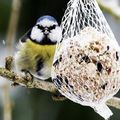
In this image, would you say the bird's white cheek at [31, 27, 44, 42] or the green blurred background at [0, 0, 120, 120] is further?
the green blurred background at [0, 0, 120, 120]

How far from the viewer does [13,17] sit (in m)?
2.28

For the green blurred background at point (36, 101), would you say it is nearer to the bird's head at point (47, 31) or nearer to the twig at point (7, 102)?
the bird's head at point (47, 31)

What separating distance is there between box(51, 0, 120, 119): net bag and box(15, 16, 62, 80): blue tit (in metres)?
0.20

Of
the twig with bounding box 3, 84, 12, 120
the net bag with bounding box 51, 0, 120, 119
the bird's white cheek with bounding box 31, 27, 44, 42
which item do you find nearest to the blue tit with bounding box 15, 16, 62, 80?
the bird's white cheek with bounding box 31, 27, 44, 42

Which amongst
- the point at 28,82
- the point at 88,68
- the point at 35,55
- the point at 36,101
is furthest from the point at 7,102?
the point at 36,101

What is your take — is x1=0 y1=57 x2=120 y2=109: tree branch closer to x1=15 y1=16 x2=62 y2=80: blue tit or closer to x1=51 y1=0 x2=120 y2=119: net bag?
x1=51 y1=0 x2=120 y2=119: net bag

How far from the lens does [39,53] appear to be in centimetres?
271

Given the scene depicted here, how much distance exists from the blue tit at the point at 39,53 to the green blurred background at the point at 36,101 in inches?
82.6

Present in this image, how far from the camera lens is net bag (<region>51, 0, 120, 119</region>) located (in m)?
2.33

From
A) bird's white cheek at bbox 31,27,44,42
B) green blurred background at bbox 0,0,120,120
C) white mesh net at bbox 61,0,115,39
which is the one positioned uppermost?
white mesh net at bbox 61,0,115,39

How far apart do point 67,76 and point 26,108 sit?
2775mm

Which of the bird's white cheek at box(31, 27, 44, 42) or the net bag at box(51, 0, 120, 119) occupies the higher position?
the bird's white cheek at box(31, 27, 44, 42)

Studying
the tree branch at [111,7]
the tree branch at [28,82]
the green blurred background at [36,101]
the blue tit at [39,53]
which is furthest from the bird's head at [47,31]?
the green blurred background at [36,101]

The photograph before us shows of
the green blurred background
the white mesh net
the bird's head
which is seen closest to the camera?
the white mesh net
